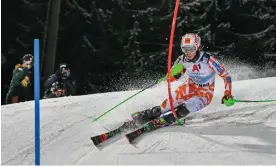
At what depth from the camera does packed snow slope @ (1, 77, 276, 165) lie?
17.7 feet

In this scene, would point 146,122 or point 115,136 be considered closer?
point 115,136

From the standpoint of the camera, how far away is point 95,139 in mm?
5895

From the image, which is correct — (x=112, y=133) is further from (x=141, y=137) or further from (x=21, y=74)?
(x=21, y=74)

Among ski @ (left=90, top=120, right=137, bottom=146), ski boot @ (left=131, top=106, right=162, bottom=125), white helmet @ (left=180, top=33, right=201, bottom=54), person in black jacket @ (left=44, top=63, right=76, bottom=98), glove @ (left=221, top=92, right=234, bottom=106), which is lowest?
ski @ (left=90, top=120, right=137, bottom=146)

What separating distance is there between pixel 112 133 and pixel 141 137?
1.25 feet

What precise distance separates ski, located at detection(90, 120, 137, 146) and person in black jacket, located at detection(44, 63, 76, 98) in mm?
3371

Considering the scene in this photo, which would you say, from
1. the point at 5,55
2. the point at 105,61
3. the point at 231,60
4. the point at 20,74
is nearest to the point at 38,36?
the point at 5,55

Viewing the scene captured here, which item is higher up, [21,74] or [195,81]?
[21,74]

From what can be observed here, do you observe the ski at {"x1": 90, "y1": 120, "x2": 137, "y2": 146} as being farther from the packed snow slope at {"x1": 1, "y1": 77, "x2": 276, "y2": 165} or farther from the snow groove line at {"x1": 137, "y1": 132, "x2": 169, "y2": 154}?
the snow groove line at {"x1": 137, "y1": 132, "x2": 169, "y2": 154}

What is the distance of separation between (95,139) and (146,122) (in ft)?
3.22

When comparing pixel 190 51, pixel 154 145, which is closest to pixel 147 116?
pixel 154 145

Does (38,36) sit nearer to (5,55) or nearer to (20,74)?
(5,55)

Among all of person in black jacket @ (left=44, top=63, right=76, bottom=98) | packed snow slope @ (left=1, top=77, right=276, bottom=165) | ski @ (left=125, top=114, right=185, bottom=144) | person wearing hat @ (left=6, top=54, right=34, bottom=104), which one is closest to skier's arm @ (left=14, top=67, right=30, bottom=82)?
person wearing hat @ (left=6, top=54, right=34, bottom=104)

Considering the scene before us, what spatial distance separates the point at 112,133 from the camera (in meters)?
6.11
